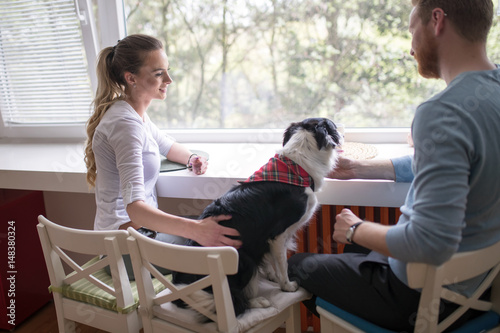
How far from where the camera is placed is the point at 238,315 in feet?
3.90

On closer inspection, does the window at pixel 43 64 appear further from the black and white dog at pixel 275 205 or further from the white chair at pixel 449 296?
the white chair at pixel 449 296

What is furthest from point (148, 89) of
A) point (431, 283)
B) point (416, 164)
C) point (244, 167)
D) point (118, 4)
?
point (431, 283)

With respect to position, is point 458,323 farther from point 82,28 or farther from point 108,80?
point 82,28

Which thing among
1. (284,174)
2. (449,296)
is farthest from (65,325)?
(449,296)

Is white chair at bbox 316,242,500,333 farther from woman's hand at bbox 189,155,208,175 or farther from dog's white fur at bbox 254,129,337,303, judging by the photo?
woman's hand at bbox 189,155,208,175

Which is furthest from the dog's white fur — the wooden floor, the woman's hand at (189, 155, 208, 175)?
the wooden floor

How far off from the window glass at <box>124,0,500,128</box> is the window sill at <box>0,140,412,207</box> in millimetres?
240

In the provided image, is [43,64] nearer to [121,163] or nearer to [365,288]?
[121,163]

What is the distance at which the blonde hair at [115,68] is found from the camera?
1551mm

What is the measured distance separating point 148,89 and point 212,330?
0.92 meters

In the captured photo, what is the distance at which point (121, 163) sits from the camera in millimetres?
1416

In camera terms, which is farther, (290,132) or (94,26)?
(94,26)

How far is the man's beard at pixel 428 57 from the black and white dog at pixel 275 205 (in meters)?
0.36

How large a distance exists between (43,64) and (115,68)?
105 cm
